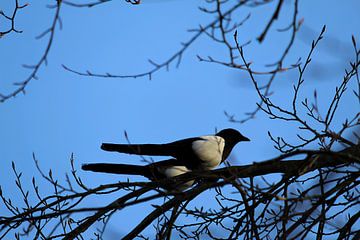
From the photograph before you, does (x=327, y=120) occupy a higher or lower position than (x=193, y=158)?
lower

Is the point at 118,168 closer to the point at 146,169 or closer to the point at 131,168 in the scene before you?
the point at 131,168

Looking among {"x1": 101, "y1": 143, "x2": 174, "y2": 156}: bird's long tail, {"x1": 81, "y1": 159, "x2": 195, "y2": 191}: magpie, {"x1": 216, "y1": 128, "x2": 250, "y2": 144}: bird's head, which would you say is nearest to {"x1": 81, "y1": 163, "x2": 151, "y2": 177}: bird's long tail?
{"x1": 81, "y1": 159, "x2": 195, "y2": 191}: magpie

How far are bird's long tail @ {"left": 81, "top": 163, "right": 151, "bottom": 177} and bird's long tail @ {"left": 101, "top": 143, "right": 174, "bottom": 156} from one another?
0.48ft

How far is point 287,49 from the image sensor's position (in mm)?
2203

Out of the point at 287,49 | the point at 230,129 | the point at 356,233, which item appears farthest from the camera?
the point at 230,129

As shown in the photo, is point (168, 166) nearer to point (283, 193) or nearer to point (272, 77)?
point (283, 193)

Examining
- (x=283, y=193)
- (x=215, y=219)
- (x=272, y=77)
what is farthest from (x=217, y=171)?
(x=272, y=77)

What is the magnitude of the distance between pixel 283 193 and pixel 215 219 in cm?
59

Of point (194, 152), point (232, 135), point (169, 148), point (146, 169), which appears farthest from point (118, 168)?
point (232, 135)

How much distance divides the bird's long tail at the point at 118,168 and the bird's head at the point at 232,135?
117cm

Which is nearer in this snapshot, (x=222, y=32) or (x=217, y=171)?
(x=222, y=32)

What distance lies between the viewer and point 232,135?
18.6ft

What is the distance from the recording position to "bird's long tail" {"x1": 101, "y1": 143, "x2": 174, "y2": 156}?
435cm

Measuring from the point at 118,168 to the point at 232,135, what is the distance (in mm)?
1443
